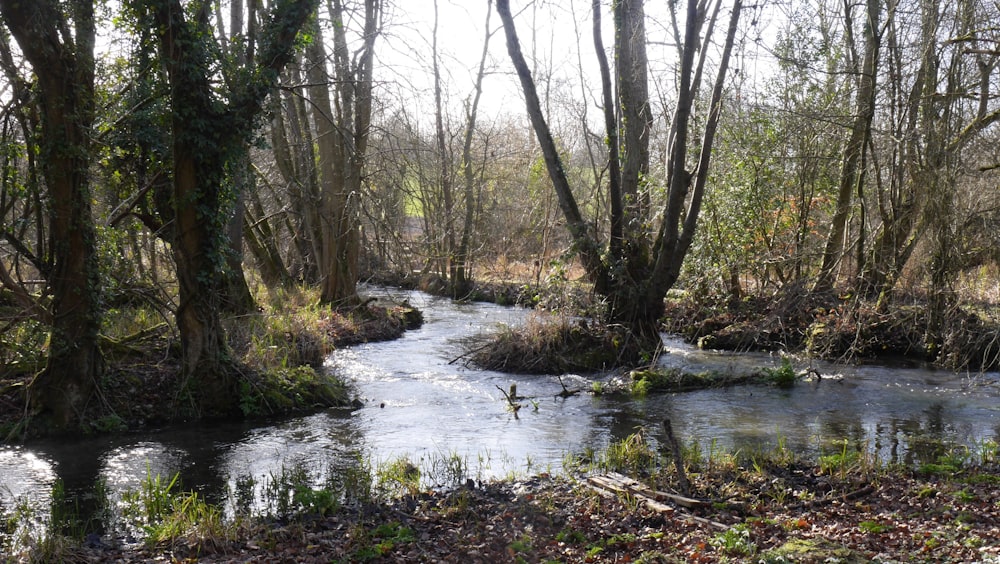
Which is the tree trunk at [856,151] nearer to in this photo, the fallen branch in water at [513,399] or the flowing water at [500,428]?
the flowing water at [500,428]

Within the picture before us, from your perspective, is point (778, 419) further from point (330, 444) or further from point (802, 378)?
point (330, 444)

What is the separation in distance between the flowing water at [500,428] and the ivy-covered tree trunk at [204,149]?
3.80ft

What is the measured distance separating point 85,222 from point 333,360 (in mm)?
6804

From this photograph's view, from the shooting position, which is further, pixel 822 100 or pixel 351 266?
pixel 351 266

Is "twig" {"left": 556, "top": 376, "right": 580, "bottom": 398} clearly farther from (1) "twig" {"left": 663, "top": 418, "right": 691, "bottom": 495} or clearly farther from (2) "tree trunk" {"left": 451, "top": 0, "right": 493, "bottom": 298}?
(2) "tree trunk" {"left": 451, "top": 0, "right": 493, "bottom": 298}

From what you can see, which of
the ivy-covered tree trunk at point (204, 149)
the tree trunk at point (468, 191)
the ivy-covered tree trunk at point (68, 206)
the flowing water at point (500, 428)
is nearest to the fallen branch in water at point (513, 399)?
the flowing water at point (500, 428)

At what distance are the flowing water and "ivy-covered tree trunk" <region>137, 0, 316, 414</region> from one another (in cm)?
116

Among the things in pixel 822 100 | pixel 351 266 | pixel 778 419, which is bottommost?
pixel 778 419

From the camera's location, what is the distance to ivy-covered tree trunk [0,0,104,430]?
10.3 m

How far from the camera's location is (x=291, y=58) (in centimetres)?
1198

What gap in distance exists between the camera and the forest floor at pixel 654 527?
6.16 m

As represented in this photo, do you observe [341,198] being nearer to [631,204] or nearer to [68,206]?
[631,204]

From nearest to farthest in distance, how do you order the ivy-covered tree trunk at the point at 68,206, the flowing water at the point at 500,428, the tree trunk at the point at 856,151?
the flowing water at the point at 500,428
the ivy-covered tree trunk at the point at 68,206
the tree trunk at the point at 856,151

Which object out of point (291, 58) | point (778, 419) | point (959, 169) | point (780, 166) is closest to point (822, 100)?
point (780, 166)
